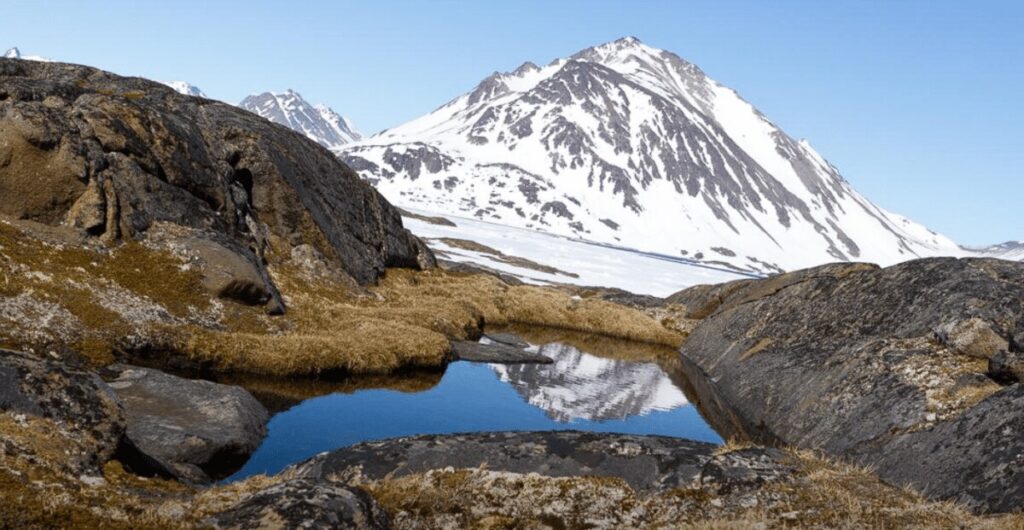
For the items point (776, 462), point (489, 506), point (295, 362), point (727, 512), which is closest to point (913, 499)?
point (776, 462)

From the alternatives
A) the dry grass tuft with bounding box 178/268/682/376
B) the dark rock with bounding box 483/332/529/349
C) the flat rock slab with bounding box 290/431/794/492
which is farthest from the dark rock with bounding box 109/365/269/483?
the dark rock with bounding box 483/332/529/349

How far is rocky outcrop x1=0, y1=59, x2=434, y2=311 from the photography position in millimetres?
28375

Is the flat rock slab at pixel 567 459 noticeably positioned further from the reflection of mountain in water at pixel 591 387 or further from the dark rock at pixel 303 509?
the reflection of mountain in water at pixel 591 387

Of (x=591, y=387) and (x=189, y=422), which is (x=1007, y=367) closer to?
(x=591, y=387)

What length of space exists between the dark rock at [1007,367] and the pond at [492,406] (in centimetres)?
967

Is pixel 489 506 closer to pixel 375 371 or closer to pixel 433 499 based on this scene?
pixel 433 499

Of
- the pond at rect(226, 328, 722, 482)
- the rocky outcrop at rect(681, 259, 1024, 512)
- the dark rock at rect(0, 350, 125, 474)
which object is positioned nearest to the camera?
the dark rock at rect(0, 350, 125, 474)

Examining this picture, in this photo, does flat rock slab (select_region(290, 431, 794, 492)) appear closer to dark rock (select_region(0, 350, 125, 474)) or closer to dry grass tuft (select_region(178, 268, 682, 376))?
dark rock (select_region(0, 350, 125, 474))

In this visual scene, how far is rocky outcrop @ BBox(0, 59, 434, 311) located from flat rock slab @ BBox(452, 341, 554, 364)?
10.4 m

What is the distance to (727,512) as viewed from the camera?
39.8ft

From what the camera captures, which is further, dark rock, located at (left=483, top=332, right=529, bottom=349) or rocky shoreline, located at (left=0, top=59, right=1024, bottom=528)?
dark rock, located at (left=483, top=332, right=529, bottom=349)

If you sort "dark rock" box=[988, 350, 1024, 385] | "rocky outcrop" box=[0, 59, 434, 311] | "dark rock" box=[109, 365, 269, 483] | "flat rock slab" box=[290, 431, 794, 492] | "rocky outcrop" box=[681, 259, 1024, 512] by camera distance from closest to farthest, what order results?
"flat rock slab" box=[290, 431, 794, 492] → "dark rock" box=[109, 365, 269, 483] → "rocky outcrop" box=[681, 259, 1024, 512] → "dark rock" box=[988, 350, 1024, 385] → "rocky outcrop" box=[0, 59, 434, 311]

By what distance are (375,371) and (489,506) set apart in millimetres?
19001

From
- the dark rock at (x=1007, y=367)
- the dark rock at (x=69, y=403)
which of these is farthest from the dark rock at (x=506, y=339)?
the dark rock at (x=69, y=403)
